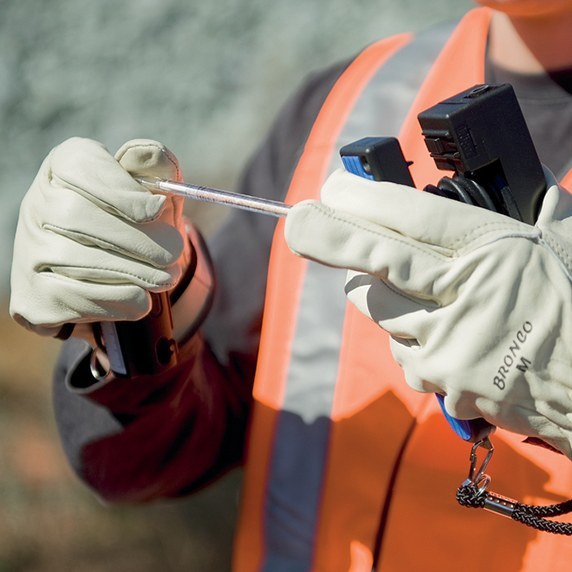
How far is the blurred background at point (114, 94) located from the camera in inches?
61.1

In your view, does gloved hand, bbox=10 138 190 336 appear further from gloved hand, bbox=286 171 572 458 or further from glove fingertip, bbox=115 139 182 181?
gloved hand, bbox=286 171 572 458

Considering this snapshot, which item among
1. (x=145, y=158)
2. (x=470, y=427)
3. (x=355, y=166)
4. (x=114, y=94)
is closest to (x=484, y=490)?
(x=470, y=427)

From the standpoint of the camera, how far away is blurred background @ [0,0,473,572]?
155 centimetres

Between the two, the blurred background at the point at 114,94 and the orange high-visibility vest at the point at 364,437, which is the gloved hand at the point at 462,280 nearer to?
the orange high-visibility vest at the point at 364,437

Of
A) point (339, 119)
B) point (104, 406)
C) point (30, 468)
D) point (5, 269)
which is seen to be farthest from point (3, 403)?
point (339, 119)

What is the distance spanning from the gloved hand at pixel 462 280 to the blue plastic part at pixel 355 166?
0.04 ft

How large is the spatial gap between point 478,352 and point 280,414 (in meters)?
0.38

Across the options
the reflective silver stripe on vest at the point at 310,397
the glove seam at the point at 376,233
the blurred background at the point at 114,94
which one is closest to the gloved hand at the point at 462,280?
the glove seam at the point at 376,233

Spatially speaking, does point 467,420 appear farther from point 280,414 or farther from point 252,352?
point 252,352

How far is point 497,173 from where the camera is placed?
0.73 meters

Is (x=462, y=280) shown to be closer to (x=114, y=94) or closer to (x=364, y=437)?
(x=364, y=437)

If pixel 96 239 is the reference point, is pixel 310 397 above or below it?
below

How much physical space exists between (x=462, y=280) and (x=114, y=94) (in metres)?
1.06

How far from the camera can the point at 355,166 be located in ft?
2.37
